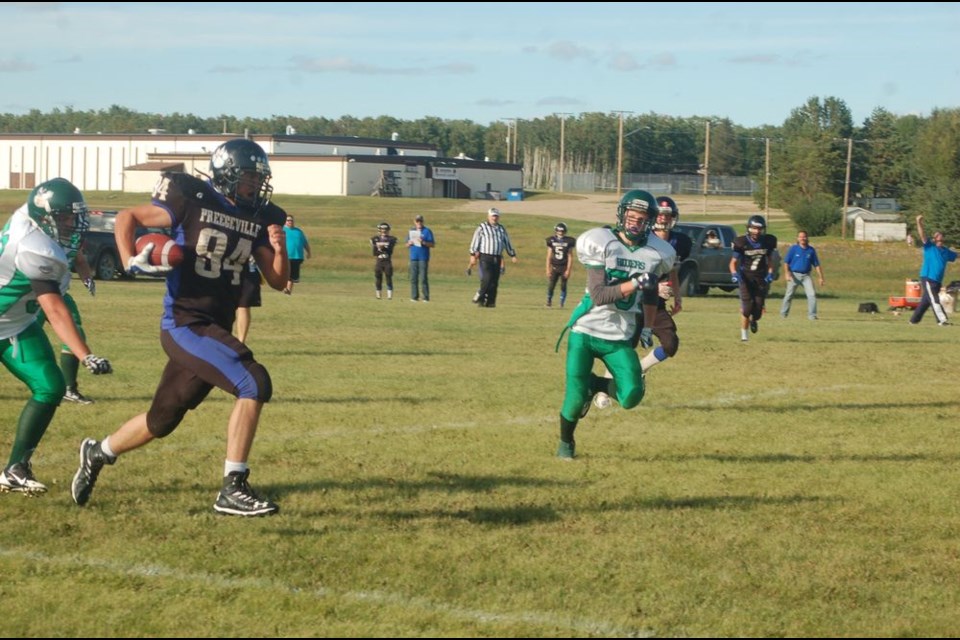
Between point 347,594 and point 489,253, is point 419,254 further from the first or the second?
point 347,594

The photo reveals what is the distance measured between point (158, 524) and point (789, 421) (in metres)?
6.47

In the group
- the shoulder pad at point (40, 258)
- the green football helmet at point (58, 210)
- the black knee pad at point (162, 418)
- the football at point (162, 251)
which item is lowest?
the black knee pad at point (162, 418)

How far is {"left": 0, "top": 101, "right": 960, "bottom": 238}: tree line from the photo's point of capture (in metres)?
95.1

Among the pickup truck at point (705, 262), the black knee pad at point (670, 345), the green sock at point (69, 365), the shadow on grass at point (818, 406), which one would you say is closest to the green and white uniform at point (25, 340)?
the green sock at point (69, 365)

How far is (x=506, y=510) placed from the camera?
774 centimetres

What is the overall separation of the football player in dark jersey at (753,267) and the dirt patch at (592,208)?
57360 mm

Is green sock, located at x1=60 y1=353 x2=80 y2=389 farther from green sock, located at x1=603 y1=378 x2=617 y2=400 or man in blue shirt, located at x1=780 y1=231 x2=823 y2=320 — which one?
man in blue shirt, located at x1=780 y1=231 x2=823 y2=320

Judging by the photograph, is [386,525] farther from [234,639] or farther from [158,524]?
[234,639]

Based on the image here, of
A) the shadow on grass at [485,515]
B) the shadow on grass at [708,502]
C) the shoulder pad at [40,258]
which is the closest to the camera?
the shadow on grass at [485,515]

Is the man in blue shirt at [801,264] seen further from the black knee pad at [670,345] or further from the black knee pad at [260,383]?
the black knee pad at [260,383]

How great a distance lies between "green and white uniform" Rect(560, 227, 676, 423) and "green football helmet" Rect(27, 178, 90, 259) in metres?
3.53

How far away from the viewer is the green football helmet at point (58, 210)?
7852 mm

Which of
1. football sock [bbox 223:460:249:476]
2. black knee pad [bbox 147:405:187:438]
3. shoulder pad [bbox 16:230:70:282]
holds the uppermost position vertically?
shoulder pad [bbox 16:230:70:282]

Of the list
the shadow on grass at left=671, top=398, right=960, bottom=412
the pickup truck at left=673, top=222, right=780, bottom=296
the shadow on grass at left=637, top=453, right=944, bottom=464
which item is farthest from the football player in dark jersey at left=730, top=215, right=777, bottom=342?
the pickup truck at left=673, top=222, right=780, bottom=296
